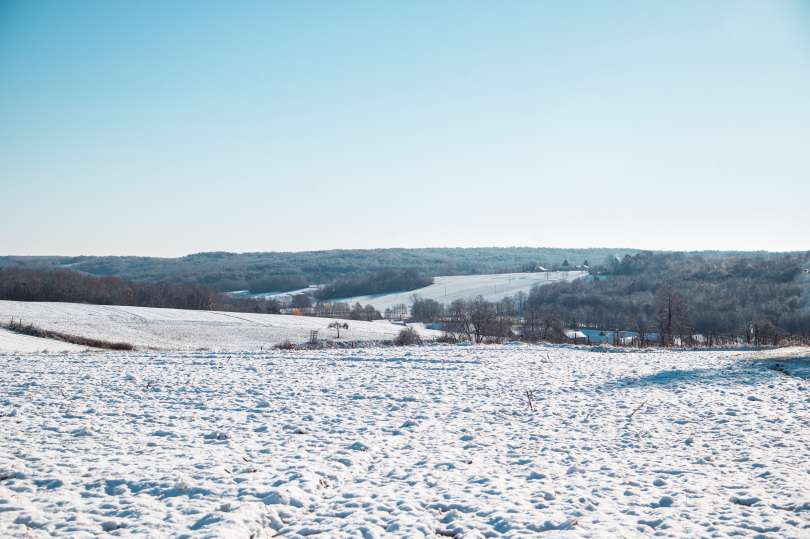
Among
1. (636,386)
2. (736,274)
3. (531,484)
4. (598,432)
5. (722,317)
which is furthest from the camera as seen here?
(736,274)

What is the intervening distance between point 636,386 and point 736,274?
109990 mm

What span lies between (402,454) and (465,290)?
133 meters

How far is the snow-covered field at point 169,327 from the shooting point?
45.0m

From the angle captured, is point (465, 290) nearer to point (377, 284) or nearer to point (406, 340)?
point (377, 284)

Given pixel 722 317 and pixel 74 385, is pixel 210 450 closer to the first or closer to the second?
pixel 74 385

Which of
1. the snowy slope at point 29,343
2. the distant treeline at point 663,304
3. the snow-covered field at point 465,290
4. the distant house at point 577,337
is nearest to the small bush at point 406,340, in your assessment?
the distant house at point 577,337

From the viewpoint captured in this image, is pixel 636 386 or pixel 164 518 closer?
pixel 164 518

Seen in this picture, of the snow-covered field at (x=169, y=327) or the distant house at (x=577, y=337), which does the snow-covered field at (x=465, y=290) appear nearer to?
the distant house at (x=577, y=337)

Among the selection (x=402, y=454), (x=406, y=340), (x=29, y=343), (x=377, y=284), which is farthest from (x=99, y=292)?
(x=402, y=454)

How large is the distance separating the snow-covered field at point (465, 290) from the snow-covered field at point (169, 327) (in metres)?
59.1

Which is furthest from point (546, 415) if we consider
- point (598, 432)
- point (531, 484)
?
point (531, 484)

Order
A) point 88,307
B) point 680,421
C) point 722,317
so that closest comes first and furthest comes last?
point 680,421, point 88,307, point 722,317

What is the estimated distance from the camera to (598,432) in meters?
11.8

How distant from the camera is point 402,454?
10227 mm
